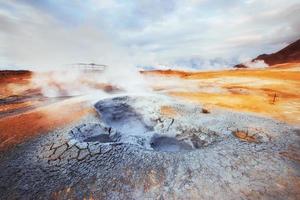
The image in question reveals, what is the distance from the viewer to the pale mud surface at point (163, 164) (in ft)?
9.26

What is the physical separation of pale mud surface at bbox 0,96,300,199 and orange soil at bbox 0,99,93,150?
37 centimetres

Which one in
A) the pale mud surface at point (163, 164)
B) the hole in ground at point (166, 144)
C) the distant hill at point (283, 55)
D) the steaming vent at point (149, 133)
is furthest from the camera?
the distant hill at point (283, 55)

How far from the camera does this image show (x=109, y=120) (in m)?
6.29

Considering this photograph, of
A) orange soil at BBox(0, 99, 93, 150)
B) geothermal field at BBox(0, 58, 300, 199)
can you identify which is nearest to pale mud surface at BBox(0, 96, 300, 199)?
geothermal field at BBox(0, 58, 300, 199)

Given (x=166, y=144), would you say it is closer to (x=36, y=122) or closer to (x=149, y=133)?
(x=149, y=133)

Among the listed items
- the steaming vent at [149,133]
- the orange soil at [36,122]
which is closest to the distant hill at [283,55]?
the steaming vent at [149,133]

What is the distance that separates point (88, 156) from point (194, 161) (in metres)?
1.88

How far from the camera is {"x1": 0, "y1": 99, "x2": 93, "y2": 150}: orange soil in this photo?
4.38 meters

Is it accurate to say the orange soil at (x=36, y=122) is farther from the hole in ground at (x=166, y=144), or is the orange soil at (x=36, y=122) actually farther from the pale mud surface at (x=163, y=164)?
the hole in ground at (x=166, y=144)

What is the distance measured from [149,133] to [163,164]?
6.11 feet

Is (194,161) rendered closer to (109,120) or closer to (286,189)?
(286,189)

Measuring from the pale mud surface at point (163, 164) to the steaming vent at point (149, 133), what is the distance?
0.08 feet

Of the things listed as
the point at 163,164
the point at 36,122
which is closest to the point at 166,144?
the point at 163,164

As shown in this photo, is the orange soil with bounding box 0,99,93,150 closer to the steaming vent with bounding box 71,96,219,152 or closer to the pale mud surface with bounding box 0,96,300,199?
the pale mud surface with bounding box 0,96,300,199
